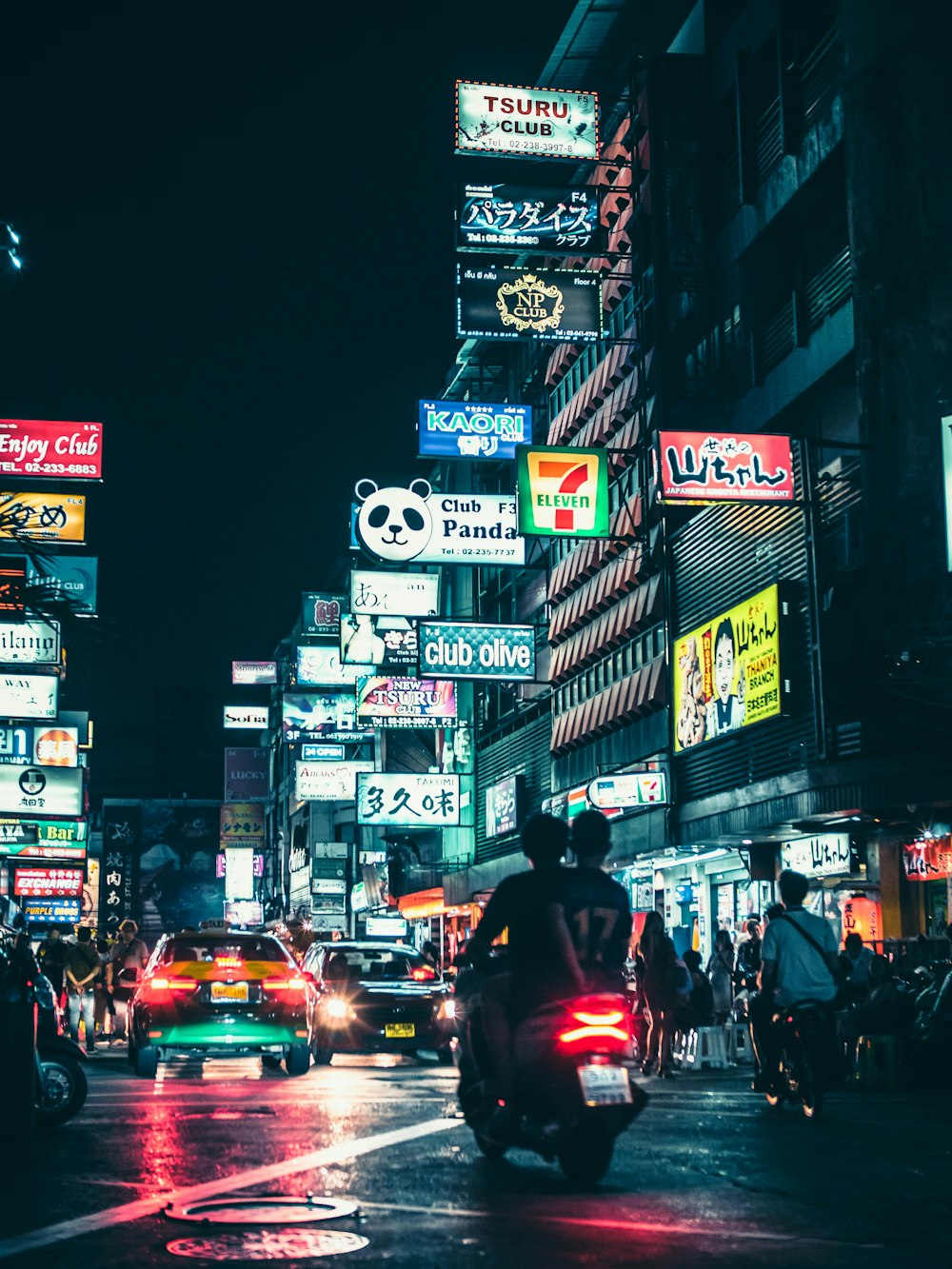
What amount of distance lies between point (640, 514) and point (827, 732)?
1344 cm

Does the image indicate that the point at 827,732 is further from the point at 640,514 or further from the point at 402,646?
the point at 402,646

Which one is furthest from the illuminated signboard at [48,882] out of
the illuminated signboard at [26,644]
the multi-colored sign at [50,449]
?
the multi-colored sign at [50,449]

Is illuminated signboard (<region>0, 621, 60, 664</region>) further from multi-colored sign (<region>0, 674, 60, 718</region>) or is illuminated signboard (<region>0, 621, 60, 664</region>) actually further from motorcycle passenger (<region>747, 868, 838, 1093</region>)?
motorcycle passenger (<region>747, 868, 838, 1093</region>)

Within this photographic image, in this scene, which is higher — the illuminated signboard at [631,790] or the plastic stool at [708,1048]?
the illuminated signboard at [631,790]

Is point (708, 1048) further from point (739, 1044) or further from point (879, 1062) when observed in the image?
point (879, 1062)

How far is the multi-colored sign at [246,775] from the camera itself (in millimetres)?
128125

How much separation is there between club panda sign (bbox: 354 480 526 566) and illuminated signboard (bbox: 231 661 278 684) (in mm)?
92182

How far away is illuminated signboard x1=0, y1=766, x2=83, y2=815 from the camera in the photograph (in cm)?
5756

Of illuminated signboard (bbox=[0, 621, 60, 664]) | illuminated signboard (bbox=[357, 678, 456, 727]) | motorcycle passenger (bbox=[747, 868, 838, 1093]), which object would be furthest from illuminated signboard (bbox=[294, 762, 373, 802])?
motorcycle passenger (bbox=[747, 868, 838, 1093])

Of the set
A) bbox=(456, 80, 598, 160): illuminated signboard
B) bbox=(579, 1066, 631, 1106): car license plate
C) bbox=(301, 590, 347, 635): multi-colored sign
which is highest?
bbox=(456, 80, 598, 160): illuminated signboard

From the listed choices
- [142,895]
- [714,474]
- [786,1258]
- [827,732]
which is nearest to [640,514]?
[714,474]

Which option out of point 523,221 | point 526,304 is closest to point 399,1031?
point 526,304

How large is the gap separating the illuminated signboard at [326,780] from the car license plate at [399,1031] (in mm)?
44960

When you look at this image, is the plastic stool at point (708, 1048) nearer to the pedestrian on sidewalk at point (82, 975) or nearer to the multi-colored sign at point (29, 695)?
the pedestrian on sidewalk at point (82, 975)
